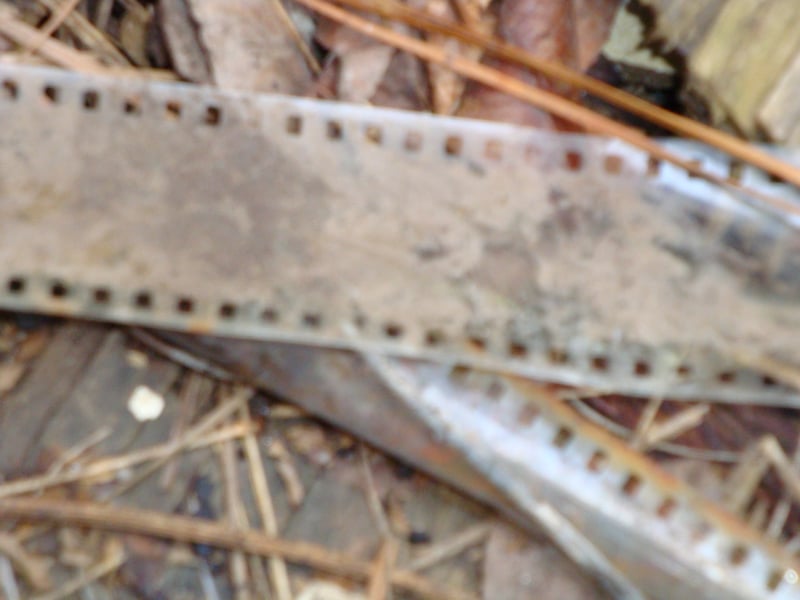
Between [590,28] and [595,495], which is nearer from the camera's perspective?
[595,495]

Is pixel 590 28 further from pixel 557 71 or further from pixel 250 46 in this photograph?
pixel 250 46

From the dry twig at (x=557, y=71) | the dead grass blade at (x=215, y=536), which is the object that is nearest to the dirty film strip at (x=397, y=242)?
the dry twig at (x=557, y=71)

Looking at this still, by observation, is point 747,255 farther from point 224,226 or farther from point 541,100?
point 224,226

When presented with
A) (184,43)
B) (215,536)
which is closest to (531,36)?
(184,43)

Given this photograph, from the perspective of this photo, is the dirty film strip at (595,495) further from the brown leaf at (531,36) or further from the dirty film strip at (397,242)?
the brown leaf at (531,36)

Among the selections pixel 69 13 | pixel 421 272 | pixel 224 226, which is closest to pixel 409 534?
pixel 421 272

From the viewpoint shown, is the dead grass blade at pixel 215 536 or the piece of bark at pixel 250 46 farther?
the piece of bark at pixel 250 46

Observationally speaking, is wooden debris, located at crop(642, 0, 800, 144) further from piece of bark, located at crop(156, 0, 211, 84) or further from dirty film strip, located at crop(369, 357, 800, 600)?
piece of bark, located at crop(156, 0, 211, 84)

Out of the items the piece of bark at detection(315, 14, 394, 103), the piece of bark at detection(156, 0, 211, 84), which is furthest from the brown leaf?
the piece of bark at detection(156, 0, 211, 84)
